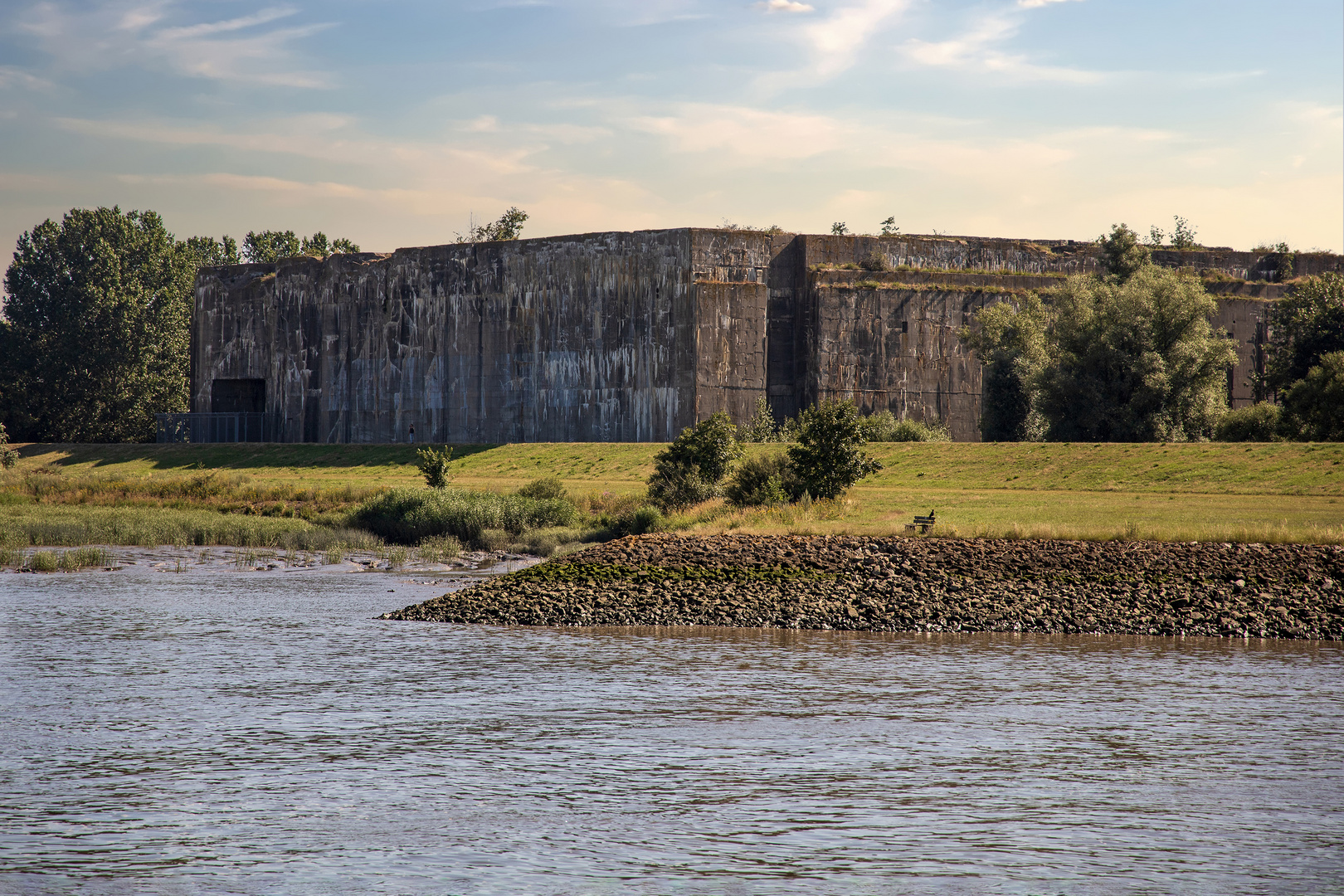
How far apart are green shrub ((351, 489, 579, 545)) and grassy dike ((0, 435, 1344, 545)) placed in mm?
1702

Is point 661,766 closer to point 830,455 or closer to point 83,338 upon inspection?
point 830,455

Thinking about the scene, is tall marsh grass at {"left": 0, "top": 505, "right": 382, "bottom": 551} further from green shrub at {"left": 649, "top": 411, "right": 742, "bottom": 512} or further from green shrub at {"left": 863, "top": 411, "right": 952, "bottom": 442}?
green shrub at {"left": 863, "top": 411, "right": 952, "bottom": 442}

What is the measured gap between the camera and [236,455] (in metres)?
67.9

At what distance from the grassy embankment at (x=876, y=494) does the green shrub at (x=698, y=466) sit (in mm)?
2312

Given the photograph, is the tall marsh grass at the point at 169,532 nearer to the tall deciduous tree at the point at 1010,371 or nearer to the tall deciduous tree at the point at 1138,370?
the tall deciduous tree at the point at 1138,370

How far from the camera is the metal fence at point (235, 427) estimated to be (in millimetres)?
74938

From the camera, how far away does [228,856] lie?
10.0 m

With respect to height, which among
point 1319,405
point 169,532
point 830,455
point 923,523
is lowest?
point 169,532

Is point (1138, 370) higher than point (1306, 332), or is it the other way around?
point (1306, 332)

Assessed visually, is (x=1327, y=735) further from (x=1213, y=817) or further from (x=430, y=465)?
(x=430, y=465)

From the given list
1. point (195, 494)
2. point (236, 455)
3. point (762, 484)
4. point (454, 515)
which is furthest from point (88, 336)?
point (762, 484)

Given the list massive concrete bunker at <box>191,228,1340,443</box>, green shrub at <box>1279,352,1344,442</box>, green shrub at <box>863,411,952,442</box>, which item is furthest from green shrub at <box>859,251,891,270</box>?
green shrub at <box>1279,352,1344,442</box>

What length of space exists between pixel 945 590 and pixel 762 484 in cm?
1300

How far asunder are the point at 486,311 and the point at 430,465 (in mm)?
22260
